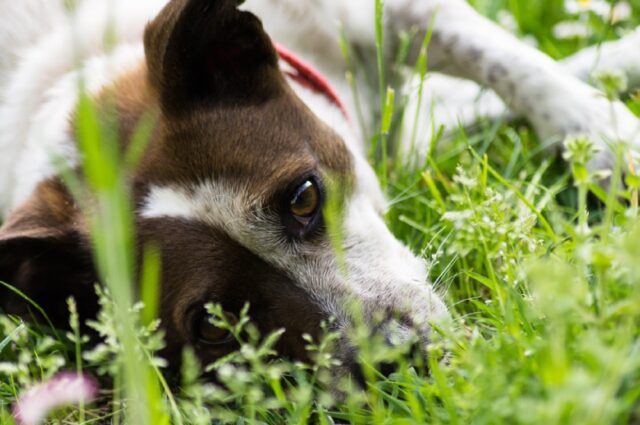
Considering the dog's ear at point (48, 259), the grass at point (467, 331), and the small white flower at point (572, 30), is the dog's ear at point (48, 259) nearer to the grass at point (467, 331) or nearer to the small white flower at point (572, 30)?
the grass at point (467, 331)

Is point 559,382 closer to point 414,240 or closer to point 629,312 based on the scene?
point 629,312

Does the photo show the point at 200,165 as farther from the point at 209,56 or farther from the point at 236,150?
the point at 209,56

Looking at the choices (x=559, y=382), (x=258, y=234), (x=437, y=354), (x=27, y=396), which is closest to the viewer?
(x=559, y=382)

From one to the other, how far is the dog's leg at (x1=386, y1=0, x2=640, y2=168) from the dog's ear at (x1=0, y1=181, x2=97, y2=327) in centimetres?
143

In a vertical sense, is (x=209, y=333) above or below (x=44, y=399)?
below

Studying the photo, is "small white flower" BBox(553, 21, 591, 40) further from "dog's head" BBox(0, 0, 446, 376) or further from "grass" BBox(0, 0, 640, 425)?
"dog's head" BBox(0, 0, 446, 376)

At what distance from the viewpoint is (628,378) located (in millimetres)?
1279

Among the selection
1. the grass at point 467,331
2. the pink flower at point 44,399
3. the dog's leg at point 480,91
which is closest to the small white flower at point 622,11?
the dog's leg at point 480,91

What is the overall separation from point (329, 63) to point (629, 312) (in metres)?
2.28

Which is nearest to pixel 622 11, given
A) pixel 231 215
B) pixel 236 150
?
pixel 236 150

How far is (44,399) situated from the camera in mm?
1833

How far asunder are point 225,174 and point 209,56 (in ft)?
1.39

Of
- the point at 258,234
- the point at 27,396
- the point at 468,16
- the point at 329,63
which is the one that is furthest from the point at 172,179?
the point at 468,16

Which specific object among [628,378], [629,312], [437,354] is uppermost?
[629,312]
